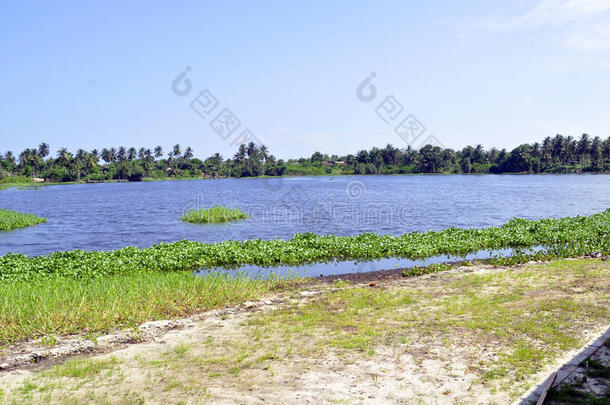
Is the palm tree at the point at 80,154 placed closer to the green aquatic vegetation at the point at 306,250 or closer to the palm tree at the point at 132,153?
the palm tree at the point at 132,153

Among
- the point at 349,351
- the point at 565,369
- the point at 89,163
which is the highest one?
the point at 89,163

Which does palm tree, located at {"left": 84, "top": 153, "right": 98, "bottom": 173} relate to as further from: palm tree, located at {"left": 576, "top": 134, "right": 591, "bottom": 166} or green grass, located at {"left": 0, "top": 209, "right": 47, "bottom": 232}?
palm tree, located at {"left": 576, "top": 134, "right": 591, "bottom": 166}

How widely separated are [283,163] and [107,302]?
181 meters

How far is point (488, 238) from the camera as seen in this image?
23297mm

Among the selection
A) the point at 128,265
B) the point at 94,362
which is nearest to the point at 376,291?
the point at 94,362

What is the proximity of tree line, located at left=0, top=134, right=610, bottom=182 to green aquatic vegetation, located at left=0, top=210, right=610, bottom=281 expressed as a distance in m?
144

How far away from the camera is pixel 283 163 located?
19100 centimetres

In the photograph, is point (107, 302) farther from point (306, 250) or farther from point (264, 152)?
point (264, 152)

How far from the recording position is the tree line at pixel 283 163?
14950 centimetres

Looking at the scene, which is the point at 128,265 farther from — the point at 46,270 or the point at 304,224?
the point at 304,224

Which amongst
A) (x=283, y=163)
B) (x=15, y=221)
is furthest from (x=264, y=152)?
(x=15, y=221)

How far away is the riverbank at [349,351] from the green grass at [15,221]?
32316 mm

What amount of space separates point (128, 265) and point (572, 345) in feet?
51.8

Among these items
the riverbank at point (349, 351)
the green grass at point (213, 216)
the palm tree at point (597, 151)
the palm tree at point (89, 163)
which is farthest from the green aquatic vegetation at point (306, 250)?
the palm tree at point (89, 163)
